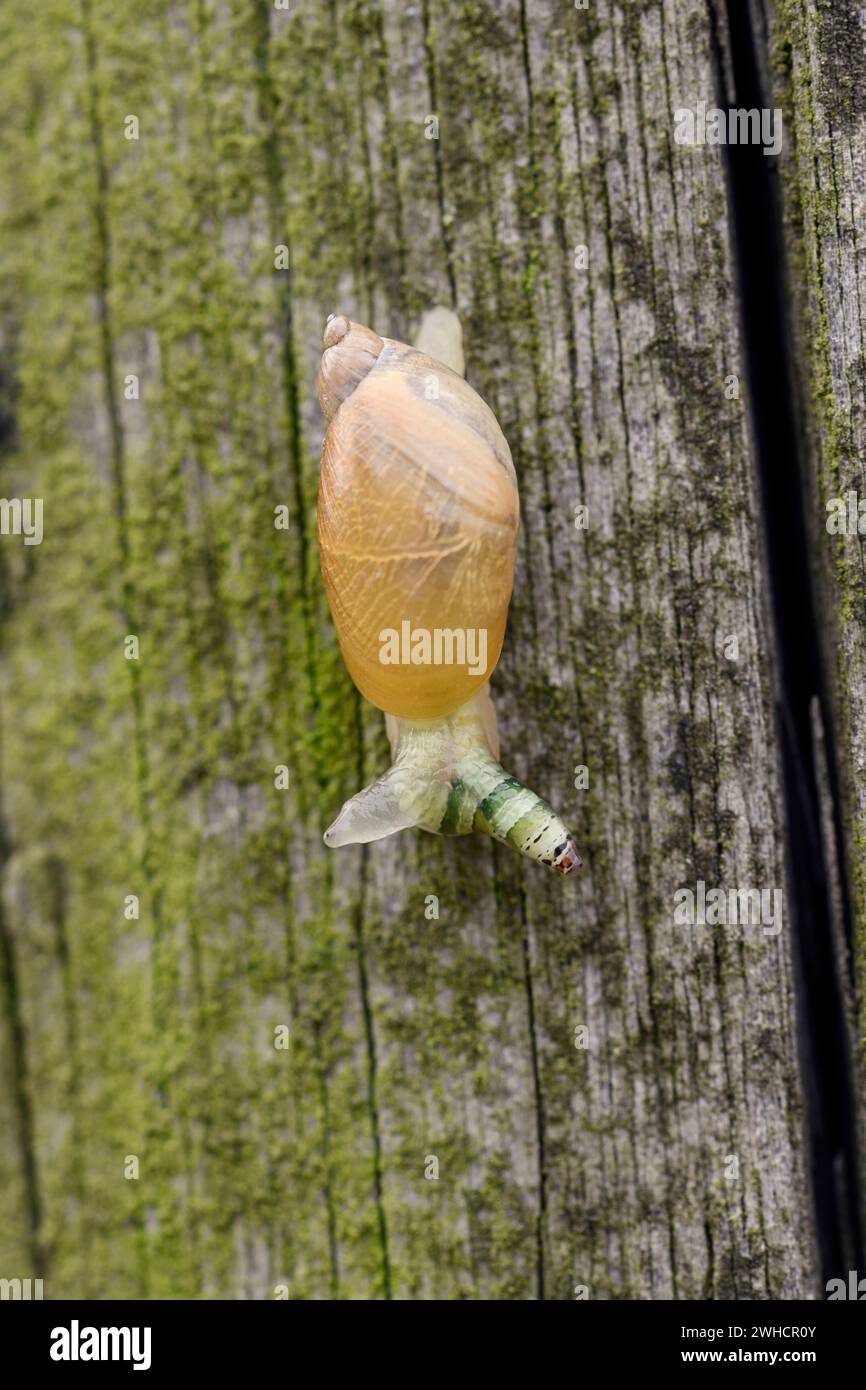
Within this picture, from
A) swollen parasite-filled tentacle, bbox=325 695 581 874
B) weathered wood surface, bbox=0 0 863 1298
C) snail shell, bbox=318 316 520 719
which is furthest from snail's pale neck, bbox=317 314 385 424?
swollen parasite-filled tentacle, bbox=325 695 581 874

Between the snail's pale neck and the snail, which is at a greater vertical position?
the snail's pale neck

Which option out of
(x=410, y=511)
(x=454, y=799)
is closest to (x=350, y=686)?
(x=454, y=799)

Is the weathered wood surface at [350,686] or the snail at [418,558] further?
the weathered wood surface at [350,686]

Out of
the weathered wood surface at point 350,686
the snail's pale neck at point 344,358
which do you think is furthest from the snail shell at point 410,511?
the weathered wood surface at point 350,686

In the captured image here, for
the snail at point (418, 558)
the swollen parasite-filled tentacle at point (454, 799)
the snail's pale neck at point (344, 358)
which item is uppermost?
the snail's pale neck at point (344, 358)

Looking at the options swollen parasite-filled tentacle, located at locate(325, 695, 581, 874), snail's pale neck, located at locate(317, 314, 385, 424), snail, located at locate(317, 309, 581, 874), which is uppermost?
snail's pale neck, located at locate(317, 314, 385, 424)

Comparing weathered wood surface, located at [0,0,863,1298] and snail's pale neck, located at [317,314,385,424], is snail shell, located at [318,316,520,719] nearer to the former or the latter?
snail's pale neck, located at [317,314,385,424]

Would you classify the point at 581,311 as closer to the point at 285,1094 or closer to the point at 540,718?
the point at 540,718

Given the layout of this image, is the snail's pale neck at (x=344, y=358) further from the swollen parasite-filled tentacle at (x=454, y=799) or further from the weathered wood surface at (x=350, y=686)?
the swollen parasite-filled tentacle at (x=454, y=799)
